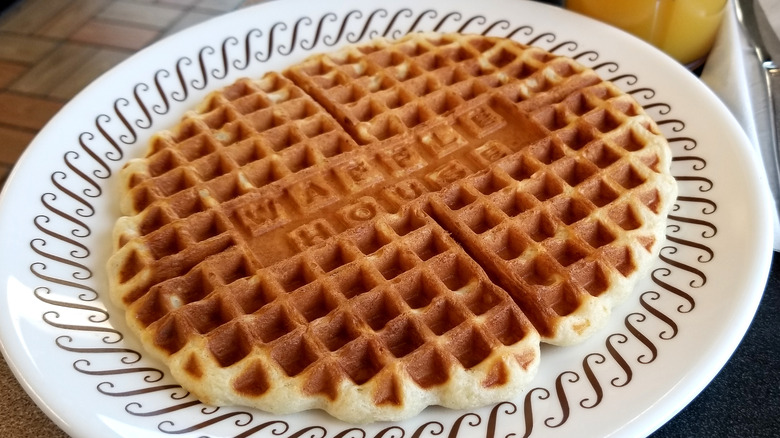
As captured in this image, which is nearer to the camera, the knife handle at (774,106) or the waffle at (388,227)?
the waffle at (388,227)

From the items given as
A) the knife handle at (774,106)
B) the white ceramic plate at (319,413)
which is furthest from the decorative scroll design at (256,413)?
the knife handle at (774,106)

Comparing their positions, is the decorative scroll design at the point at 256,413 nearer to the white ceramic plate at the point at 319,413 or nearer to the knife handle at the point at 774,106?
the white ceramic plate at the point at 319,413

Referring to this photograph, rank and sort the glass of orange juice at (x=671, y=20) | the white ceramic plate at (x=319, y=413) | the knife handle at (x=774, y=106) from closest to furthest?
1. the white ceramic plate at (x=319, y=413)
2. the knife handle at (x=774, y=106)
3. the glass of orange juice at (x=671, y=20)

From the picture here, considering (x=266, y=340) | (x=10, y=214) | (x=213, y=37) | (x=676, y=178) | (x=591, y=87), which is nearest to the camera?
(x=266, y=340)

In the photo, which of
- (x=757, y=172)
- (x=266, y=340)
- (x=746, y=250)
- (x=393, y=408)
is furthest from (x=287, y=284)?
(x=757, y=172)

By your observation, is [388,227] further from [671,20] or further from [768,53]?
[768,53]

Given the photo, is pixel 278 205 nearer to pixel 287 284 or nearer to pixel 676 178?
pixel 287 284

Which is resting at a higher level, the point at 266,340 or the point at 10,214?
the point at 10,214

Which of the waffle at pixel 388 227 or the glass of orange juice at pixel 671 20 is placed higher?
the glass of orange juice at pixel 671 20
